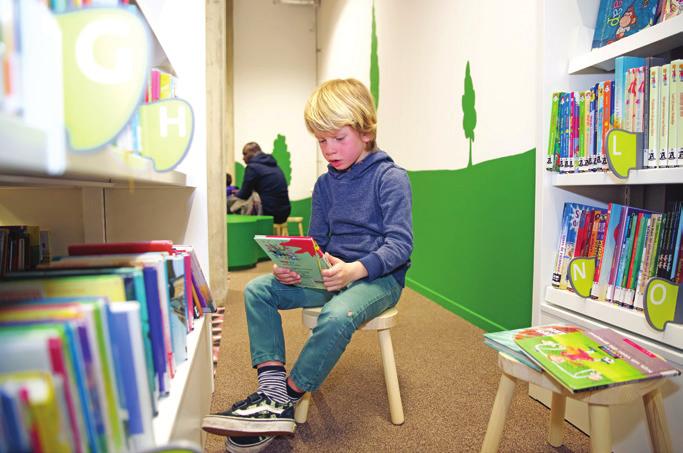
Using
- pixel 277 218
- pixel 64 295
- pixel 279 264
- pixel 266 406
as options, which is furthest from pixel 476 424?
pixel 277 218

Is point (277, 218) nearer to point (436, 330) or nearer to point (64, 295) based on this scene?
point (436, 330)

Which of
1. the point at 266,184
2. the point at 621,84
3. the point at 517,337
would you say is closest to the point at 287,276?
the point at 517,337

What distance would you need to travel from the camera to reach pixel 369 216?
1345mm

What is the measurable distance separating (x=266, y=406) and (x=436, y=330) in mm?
1156

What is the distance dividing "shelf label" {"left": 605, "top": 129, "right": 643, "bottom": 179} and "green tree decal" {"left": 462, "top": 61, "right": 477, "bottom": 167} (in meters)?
1.16

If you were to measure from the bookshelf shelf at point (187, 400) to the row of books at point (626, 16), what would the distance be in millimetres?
1263

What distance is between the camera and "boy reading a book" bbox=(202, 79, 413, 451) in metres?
1.07

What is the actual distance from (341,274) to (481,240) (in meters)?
1.14

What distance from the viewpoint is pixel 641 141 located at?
1062 mm

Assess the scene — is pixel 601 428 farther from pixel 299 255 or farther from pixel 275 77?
pixel 275 77

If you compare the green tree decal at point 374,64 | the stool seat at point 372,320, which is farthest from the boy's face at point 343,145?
the green tree decal at point 374,64

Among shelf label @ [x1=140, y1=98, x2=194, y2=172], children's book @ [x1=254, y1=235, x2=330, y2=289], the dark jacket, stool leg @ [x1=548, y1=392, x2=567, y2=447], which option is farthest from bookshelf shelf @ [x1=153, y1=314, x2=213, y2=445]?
the dark jacket

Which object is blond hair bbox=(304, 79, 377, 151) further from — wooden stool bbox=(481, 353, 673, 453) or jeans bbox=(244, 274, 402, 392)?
wooden stool bbox=(481, 353, 673, 453)

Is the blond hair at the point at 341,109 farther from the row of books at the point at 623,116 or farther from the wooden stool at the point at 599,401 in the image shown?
the wooden stool at the point at 599,401
